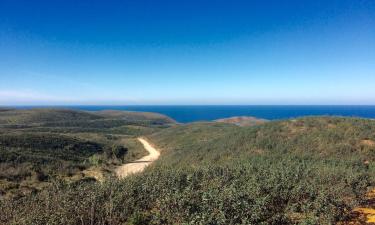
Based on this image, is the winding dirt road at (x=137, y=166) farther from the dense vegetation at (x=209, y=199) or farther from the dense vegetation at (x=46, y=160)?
the dense vegetation at (x=209, y=199)

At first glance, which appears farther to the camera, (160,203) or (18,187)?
(18,187)

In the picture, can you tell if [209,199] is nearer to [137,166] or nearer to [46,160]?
[137,166]

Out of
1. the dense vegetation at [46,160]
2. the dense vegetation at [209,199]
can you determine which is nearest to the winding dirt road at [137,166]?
the dense vegetation at [46,160]

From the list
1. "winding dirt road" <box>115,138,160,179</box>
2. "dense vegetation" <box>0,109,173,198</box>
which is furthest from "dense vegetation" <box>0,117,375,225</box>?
"winding dirt road" <box>115,138,160,179</box>

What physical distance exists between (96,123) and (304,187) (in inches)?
6485

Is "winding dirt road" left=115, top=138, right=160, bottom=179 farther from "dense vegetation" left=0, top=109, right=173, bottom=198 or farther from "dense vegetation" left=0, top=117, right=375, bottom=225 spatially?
"dense vegetation" left=0, top=117, right=375, bottom=225

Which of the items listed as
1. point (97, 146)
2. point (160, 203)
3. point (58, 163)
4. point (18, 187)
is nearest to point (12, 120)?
point (97, 146)

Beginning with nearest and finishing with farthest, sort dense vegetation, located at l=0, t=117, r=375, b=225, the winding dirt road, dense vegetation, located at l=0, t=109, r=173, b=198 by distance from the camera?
dense vegetation, located at l=0, t=117, r=375, b=225, dense vegetation, located at l=0, t=109, r=173, b=198, the winding dirt road

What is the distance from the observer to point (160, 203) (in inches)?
748

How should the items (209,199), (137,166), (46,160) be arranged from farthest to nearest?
(137,166)
(46,160)
(209,199)

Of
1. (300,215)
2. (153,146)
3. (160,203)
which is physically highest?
(160,203)

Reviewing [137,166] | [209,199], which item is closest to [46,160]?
[137,166]

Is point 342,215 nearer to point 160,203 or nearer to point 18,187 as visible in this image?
point 160,203

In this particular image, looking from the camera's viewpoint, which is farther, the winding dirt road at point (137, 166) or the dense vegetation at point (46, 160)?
the winding dirt road at point (137, 166)
